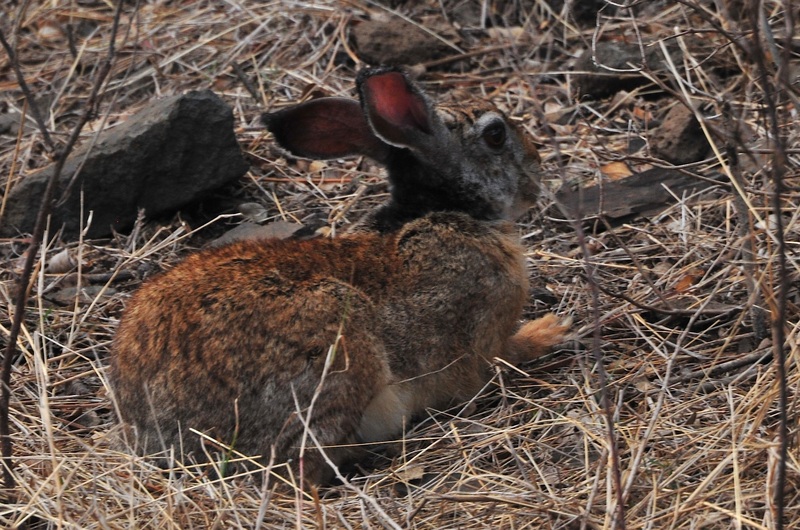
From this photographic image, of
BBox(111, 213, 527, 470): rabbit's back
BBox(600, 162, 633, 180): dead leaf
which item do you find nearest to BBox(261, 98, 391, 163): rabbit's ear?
BBox(111, 213, 527, 470): rabbit's back

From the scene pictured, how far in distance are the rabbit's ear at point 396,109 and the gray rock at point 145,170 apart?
84.3 inches

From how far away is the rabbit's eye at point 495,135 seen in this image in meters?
5.57

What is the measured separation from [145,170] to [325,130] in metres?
1.87

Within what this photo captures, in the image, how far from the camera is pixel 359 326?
487 centimetres

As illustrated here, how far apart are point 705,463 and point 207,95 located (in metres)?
4.16

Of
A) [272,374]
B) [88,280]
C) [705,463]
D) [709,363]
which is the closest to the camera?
[705,463]

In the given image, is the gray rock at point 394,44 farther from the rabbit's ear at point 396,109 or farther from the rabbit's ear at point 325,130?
the rabbit's ear at point 396,109

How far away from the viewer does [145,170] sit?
6.95 metres

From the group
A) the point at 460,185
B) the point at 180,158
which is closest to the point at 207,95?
the point at 180,158

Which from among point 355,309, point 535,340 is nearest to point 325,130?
point 355,309

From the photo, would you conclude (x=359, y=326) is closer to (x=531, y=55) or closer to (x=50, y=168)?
(x=50, y=168)

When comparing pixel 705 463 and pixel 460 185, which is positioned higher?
pixel 460 185

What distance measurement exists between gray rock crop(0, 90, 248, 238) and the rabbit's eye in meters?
2.16

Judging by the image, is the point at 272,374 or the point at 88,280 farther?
the point at 88,280
